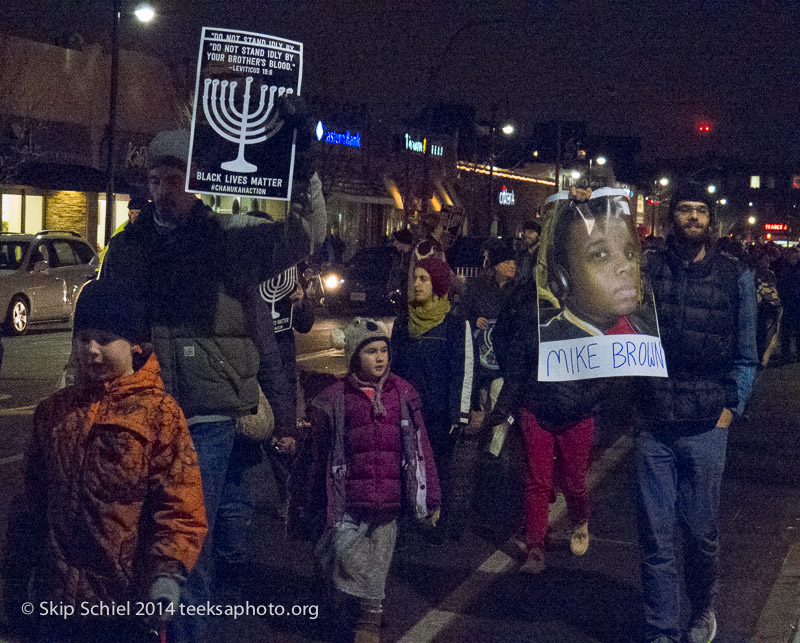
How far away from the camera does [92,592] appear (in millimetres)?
3303

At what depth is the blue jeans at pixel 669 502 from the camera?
5.03m

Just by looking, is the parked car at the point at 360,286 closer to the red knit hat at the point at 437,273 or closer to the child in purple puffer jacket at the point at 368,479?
the red knit hat at the point at 437,273

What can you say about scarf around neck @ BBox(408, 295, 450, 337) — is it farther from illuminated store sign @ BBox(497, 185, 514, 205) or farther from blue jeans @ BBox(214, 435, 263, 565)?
illuminated store sign @ BBox(497, 185, 514, 205)

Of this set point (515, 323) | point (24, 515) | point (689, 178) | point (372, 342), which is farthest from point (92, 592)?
point (515, 323)

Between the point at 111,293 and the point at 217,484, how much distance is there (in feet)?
4.56

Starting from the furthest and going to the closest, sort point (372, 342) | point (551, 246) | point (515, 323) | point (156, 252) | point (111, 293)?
point (515, 323) < point (551, 246) < point (372, 342) < point (156, 252) < point (111, 293)

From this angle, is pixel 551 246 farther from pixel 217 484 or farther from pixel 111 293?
pixel 111 293

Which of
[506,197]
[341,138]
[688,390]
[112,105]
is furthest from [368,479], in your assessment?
[506,197]

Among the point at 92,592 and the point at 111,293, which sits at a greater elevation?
the point at 111,293

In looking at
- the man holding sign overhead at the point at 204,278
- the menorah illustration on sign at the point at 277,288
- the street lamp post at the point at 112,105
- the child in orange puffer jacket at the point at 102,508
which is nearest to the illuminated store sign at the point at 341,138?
the street lamp post at the point at 112,105

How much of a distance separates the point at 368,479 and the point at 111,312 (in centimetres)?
200

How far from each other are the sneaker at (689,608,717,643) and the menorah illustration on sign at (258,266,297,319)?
10.3 feet

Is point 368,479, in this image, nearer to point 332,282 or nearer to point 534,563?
point 534,563

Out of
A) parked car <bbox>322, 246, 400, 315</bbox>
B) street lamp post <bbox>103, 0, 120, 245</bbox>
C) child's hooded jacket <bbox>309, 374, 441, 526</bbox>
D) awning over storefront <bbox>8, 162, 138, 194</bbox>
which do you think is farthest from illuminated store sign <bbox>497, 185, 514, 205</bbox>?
child's hooded jacket <bbox>309, 374, 441, 526</bbox>
